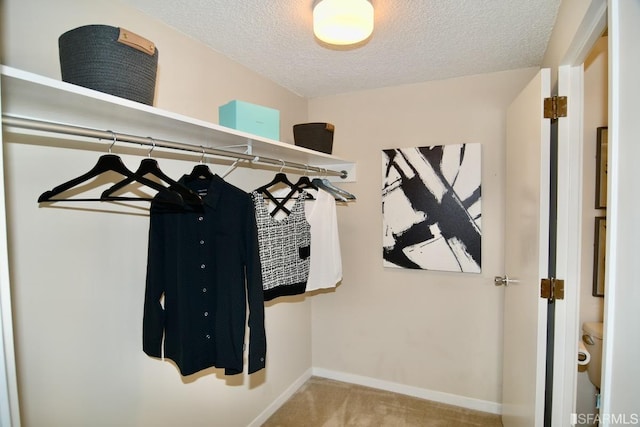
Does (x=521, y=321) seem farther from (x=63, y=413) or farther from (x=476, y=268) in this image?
(x=63, y=413)

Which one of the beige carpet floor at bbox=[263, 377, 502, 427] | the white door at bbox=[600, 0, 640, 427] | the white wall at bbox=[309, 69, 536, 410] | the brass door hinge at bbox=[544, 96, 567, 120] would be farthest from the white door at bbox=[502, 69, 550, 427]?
the white door at bbox=[600, 0, 640, 427]

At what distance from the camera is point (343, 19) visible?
1.36 meters

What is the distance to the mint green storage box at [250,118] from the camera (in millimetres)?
1557

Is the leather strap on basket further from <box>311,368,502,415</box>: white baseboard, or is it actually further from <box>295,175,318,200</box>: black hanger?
<box>311,368,502,415</box>: white baseboard

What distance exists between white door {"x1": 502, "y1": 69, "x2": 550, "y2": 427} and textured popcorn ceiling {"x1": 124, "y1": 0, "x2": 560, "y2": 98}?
32 centimetres

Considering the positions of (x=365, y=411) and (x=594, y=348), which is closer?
(x=594, y=348)

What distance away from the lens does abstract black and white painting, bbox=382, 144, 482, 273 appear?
235 cm

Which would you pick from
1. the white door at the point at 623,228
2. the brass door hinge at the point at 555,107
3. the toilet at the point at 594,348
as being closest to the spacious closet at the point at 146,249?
the toilet at the point at 594,348

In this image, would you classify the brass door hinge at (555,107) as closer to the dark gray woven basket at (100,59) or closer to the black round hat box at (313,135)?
the black round hat box at (313,135)

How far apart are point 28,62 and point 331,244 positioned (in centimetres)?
163

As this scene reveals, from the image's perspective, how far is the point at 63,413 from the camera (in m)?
1.23

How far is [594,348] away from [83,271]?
2642 mm

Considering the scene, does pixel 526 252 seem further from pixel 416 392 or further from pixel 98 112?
pixel 98 112

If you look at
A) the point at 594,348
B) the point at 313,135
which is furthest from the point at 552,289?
the point at 313,135
